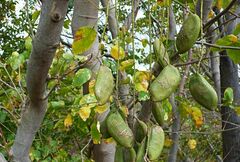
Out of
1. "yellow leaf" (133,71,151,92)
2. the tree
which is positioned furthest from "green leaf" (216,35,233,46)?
"yellow leaf" (133,71,151,92)

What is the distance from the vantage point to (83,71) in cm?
123

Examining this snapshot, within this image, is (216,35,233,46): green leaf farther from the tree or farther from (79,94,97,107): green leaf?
(79,94,97,107): green leaf

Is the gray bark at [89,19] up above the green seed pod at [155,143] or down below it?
above

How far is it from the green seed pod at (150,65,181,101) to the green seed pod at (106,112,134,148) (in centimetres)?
6

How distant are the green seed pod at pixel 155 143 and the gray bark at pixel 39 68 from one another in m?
0.24

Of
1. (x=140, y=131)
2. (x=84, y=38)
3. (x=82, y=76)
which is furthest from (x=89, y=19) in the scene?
(x=140, y=131)

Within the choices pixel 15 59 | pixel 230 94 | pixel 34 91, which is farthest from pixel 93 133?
pixel 230 94

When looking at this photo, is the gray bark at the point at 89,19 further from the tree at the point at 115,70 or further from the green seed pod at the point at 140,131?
the green seed pod at the point at 140,131

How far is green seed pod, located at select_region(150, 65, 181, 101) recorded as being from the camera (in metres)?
0.65

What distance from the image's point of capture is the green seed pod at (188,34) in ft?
2.28

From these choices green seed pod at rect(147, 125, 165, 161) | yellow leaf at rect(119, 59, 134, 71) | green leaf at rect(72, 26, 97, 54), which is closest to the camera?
green seed pod at rect(147, 125, 165, 161)

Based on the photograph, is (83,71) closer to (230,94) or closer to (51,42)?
(51,42)

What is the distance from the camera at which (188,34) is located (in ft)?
2.28

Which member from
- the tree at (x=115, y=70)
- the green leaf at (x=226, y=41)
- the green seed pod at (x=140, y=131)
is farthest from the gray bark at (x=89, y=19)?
the green seed pod at (x=140, y=131)
